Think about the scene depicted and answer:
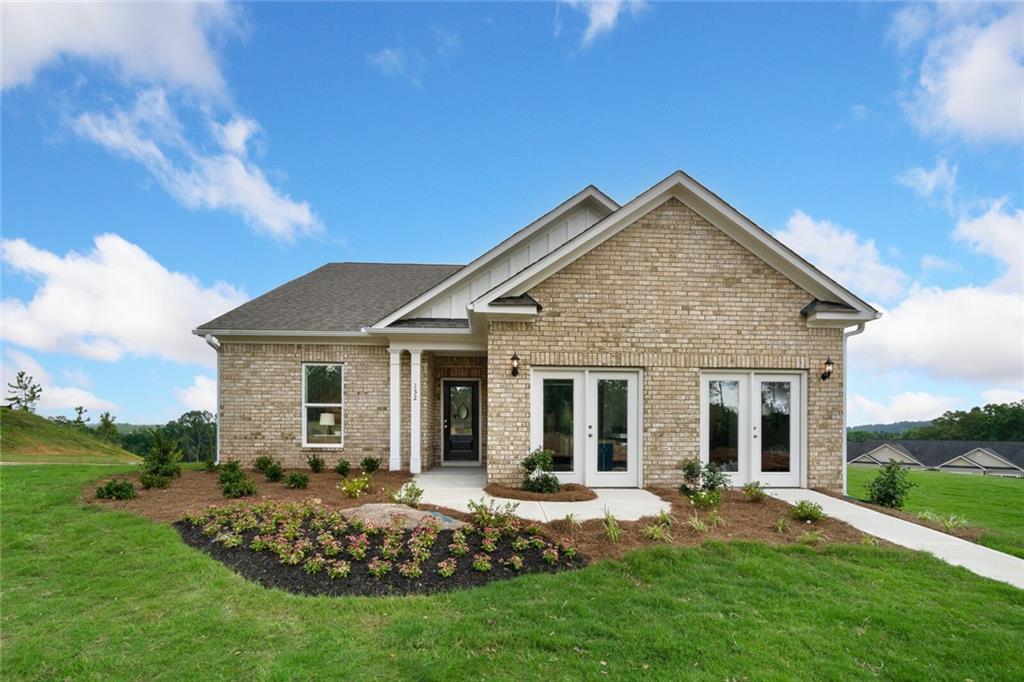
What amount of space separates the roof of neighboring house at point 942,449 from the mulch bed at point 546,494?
1718 inches

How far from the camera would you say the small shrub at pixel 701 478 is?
9.15 meters

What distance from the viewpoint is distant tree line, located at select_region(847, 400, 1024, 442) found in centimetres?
5112

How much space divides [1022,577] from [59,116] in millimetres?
17940

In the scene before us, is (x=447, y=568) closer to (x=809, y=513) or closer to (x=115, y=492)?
(x=809, y=513)

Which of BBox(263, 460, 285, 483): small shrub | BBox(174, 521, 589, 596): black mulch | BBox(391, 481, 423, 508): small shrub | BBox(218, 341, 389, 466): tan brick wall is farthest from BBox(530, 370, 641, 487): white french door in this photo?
BBox(263, 460, 285, 483): small shrub

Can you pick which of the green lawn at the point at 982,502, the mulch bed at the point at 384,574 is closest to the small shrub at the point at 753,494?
the green lawn at the point at 982,502

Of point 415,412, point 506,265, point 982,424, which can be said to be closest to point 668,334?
point 506,265

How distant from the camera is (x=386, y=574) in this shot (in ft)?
16.9

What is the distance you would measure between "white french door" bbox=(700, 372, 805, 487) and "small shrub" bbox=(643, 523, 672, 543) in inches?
158

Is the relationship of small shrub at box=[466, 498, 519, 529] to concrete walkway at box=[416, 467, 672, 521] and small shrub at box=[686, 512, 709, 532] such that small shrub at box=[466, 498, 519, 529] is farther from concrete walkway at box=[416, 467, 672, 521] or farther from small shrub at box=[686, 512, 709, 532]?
small shrub at box=[686, 512, 709, 532]

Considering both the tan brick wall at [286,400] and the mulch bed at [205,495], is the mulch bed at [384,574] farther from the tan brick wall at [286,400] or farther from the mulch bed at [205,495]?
the tan brick wall at [286,400]

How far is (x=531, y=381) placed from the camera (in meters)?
9.65

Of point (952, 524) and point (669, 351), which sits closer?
point (952, 524)

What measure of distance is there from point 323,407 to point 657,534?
9.54 meters
